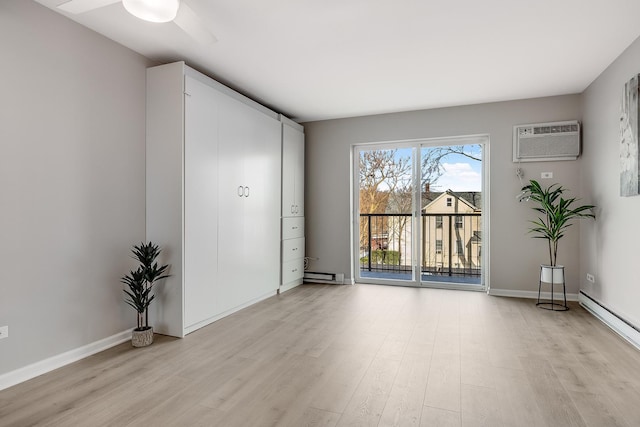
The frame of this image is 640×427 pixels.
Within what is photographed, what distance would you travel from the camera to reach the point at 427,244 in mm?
4949

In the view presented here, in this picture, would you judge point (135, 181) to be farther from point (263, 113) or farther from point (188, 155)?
point (263, 113)

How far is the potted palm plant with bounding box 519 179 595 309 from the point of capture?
379 centimetres

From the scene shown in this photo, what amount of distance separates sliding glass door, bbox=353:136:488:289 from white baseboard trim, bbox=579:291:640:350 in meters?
1.17

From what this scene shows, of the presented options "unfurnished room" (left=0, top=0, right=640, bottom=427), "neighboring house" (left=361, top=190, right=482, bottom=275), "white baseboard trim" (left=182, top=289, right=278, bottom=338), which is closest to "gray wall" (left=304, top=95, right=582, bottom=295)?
"unfurnished room" (left=0, top=0, right=640, bottom=427)

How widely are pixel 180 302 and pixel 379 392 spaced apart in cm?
179

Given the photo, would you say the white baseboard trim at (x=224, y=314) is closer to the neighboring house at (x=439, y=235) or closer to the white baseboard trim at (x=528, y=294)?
the neighboring house at (x=439, y=235)

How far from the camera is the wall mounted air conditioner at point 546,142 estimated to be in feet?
13.3

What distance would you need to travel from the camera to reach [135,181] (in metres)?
2.97

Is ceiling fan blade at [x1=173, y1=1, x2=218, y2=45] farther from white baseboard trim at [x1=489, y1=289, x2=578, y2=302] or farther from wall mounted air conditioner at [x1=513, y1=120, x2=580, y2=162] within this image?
white baseboard trim at [x1=489, y1=289, x2=578, y2=302]

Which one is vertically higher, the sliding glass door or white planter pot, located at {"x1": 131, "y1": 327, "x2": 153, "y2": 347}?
the sliding glass door

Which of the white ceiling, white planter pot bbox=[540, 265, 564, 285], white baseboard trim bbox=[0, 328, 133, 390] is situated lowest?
white baseboard trim bbox=[0, 328, 133, 390]

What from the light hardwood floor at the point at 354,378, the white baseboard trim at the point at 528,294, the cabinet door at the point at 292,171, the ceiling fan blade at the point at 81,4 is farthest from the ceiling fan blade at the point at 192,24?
the white baseboard trim at the point at 528,294

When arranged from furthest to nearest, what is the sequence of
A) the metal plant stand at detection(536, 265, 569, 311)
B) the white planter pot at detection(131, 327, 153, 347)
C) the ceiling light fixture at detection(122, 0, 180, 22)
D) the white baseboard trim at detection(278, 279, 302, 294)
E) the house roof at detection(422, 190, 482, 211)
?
the house roof at detection(422, 190, 482, 211), the white baseboard trim at detection(278, 279, 302, 294), the metal plant stand at detection(536, 265, 569, 311), the white planter pot at detection(131, 327, 153, 347), the ceiling light fixture at detection(122, 0, 180, 22)

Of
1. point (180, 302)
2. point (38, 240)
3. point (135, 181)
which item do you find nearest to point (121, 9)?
point (135, 181)
